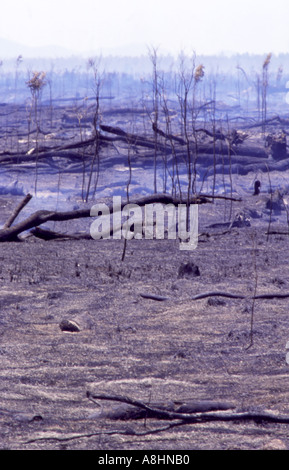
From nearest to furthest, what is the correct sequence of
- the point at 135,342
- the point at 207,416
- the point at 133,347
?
the point at 207,416 < the point at 133,347 < the point at 135,342

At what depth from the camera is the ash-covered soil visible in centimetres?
289

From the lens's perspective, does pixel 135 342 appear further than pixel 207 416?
Yes

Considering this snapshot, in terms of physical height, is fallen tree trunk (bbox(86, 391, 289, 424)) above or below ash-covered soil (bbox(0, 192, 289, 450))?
above

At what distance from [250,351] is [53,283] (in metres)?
2.84

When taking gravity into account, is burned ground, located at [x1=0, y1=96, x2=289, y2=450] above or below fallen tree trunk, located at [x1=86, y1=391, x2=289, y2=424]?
below

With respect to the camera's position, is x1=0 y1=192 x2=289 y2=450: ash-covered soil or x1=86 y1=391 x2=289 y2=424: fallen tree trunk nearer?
x1=0 y1=192 x2=289 y2=450: ash-covered soil

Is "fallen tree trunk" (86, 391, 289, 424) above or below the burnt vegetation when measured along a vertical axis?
above

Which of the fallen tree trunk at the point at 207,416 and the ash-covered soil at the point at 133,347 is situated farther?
the fallen tree trunk at the point at 207,416

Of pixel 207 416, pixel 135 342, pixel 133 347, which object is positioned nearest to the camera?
pixel 207 416

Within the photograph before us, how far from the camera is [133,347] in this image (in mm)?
4398

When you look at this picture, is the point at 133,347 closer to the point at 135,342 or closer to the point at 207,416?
the point at 135,342

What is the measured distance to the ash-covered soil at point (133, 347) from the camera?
2.89 meters

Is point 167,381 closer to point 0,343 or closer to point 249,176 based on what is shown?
point 0,343

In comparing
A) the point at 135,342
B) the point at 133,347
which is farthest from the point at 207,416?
the point at 135,342
